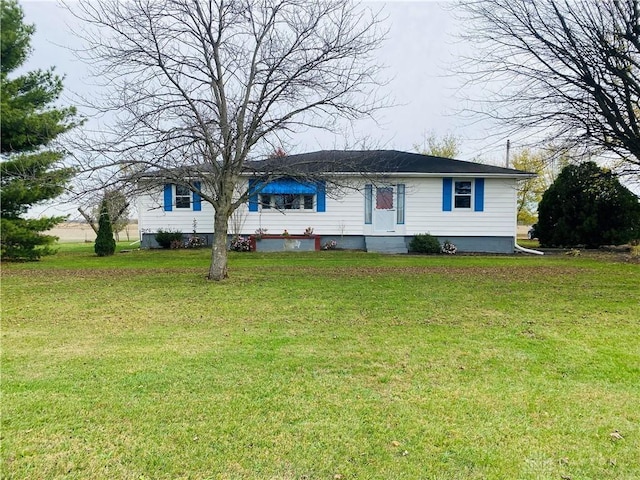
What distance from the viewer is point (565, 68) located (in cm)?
929

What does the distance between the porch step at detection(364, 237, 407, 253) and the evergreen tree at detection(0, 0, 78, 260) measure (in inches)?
436

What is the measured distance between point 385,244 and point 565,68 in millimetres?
9070

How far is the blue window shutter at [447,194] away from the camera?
16.8 metres

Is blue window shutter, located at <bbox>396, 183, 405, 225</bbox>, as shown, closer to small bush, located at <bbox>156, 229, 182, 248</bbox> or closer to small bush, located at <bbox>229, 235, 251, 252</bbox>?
small bush, located at <bbox>229, 235, 251, 252</bbox>

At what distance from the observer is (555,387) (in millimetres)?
3646

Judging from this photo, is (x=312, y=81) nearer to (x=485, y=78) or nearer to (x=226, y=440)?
(x=485, y=78)

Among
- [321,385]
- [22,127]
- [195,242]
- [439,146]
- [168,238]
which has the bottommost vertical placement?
[321,385]

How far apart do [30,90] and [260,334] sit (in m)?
14.1

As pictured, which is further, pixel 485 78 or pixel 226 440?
pixel 485 78

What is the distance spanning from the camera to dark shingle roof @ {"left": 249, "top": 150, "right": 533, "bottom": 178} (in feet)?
30.5

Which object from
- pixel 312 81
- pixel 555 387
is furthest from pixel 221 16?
pixel 555 387

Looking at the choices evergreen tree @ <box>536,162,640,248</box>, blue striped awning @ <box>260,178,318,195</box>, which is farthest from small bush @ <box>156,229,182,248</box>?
evergreen tree @ <box>536,162,640,248</box>

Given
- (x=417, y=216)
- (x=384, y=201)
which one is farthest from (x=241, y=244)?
(x=417, y=216)

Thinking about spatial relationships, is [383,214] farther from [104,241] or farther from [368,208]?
[104,241]
